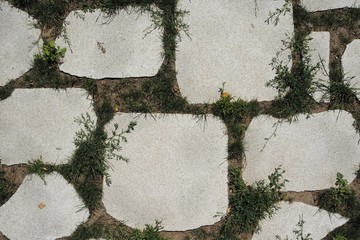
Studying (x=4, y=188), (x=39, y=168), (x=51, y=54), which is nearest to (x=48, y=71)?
(x=51, y=54)

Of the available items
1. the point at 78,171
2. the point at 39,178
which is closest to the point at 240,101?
the point at 78,171

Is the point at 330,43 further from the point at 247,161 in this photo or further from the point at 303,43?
the point at 247,161

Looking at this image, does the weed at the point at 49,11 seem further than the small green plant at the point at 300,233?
Yes

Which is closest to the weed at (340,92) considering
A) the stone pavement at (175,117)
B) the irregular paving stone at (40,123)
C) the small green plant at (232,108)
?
the stone pavement at (175,117)

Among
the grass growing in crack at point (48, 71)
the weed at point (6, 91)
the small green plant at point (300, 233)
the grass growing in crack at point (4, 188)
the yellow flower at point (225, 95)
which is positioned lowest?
the small green plant at point (300, 233)

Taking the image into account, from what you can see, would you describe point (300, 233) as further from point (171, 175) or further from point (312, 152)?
point (171, 175)

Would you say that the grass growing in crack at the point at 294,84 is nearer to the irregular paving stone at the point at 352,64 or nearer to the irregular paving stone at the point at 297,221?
the irregular paving stone at the point at 352,64
